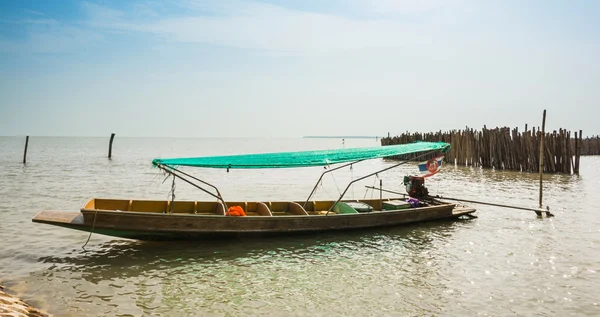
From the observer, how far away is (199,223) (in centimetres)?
967

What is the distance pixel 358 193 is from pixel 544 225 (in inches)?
363

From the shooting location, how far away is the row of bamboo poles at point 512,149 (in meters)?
24.5

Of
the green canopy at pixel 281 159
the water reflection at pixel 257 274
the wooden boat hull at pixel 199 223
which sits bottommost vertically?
the water reflection at pixel 257 274

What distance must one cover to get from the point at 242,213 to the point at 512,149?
75.0ft

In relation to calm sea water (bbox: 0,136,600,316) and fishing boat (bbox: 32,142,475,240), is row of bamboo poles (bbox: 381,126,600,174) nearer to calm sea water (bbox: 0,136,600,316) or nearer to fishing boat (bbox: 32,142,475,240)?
calm sea water (bbox: 0,136,600,316)

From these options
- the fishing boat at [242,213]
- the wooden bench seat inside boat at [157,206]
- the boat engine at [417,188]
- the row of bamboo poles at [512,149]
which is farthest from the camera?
the row of bamboo poles at [512,149]

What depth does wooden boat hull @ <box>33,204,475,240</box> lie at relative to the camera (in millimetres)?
8812

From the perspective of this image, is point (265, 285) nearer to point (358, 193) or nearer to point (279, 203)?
point (279, 203)

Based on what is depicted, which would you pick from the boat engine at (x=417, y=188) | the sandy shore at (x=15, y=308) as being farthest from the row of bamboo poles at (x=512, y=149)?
the sandy shore at (x=15, y=308)

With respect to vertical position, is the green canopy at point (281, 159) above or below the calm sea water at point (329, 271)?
above

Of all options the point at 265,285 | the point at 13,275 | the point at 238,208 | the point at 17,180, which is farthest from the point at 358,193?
the point at 17,180

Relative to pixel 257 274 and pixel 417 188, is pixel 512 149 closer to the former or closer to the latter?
pixel 417 188

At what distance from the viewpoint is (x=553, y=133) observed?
24.3 meters

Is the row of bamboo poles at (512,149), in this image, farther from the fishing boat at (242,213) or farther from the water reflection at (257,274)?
the water reflection at (257,274)
